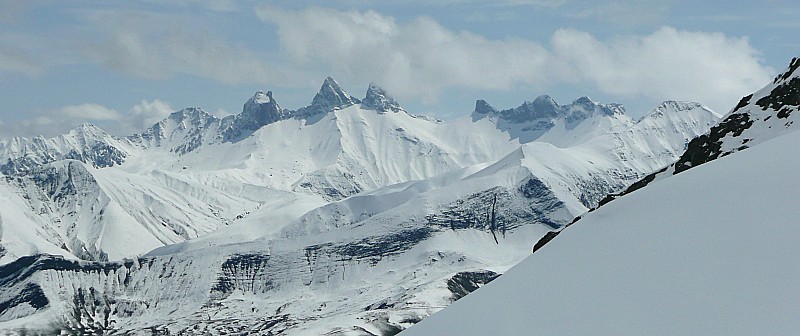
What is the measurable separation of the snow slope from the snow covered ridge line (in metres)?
71.5

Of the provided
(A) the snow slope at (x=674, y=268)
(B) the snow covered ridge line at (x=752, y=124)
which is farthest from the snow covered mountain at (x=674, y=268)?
(B) the snow covered ridge line at (x=752, y=124)

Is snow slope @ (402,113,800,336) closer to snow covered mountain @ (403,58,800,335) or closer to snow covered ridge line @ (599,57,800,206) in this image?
snow covered mountain @ (403,58,800,335)

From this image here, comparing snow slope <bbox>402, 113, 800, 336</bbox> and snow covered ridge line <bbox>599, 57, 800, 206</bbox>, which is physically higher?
snow covered ridge line <bbox>599, 57, 800, 206</bbox>

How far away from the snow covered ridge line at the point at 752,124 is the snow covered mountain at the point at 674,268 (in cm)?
7161

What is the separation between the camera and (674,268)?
71.9 feet

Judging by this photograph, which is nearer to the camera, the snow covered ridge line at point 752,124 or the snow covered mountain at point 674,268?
the snow covered mountain at point 674,268

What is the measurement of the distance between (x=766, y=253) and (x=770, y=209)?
245 cm

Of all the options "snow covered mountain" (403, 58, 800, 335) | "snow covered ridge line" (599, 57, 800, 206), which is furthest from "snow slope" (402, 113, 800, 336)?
"snow covered ridge line" (599, 57, 800, 206)

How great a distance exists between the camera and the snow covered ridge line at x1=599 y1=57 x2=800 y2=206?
96.4 metres

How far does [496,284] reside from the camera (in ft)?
91.1

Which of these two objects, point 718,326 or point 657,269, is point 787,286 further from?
point 657,269

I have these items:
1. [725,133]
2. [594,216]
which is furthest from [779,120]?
[594,216]

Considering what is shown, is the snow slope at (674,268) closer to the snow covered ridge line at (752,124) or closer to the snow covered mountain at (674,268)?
the snow covered mountain at (674,268)

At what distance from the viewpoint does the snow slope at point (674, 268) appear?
62.6ft
